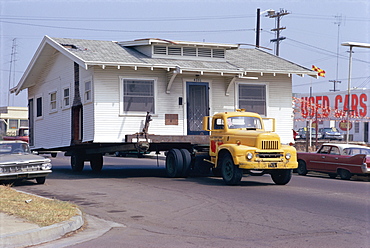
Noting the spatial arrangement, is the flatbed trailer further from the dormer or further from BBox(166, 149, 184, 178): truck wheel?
the dormer

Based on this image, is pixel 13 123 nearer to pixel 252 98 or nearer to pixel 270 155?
pixel 252 98

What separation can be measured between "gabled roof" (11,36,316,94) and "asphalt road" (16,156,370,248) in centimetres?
463

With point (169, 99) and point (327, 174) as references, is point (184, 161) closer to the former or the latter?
point (169, 99)

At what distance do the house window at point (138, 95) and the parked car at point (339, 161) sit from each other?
6.98 m

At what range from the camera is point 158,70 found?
21375 mm

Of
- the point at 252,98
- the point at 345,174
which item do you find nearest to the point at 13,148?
the point at 252,98

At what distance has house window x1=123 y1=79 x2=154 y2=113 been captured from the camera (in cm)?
2086

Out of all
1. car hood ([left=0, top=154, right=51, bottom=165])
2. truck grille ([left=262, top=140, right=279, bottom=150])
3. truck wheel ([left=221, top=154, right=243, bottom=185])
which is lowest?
truck wheel ([left=221, top=154, right=243, bottom=185])

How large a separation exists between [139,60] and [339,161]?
8.63 m

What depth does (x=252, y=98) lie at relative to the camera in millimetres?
22797

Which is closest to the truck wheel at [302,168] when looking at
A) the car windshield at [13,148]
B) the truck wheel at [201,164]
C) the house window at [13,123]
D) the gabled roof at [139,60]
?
Result: the gabled roof at [139,60]

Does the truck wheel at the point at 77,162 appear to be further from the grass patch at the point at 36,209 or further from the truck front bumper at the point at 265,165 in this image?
the grass patch at the point at 36,209

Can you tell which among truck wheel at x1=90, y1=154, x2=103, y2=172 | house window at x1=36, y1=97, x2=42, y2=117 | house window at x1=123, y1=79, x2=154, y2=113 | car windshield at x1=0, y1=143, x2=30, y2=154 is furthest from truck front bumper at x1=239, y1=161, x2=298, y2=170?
house window at x1=36, y1=97, x2=42, y2=117

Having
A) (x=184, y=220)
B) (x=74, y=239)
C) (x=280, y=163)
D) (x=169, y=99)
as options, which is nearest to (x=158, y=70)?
(x=169, y=99)
